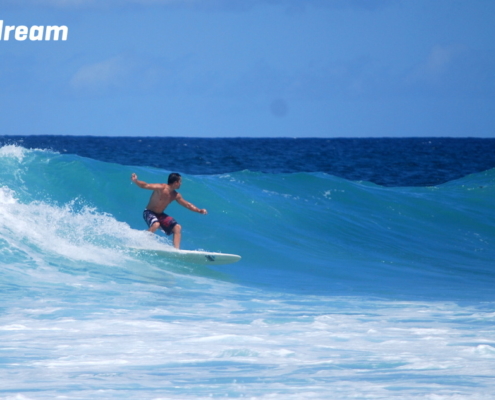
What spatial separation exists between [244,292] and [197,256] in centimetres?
124

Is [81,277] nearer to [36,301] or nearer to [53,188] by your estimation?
[36,301]

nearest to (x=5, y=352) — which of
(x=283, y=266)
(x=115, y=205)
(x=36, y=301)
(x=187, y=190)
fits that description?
(x=36, y=301)

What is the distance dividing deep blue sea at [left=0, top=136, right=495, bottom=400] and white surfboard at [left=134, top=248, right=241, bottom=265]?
0.11 meters

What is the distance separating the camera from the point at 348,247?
1193cm

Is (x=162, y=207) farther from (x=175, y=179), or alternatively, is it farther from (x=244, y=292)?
(x=244, y=292)

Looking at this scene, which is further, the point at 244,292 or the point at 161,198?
the point at 161,198

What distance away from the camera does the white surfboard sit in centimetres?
892

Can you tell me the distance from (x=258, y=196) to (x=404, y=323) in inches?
346

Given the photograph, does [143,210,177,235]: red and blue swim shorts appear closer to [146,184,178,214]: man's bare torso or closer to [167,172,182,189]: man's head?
[146,184,178,214]: man's bare torso

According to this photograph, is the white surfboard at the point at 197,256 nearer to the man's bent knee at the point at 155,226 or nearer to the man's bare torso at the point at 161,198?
the man's bent knee at the point at 155,226

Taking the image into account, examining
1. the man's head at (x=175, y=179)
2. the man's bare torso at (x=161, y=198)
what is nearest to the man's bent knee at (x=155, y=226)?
the man's bare torso at (x=161, y=198)

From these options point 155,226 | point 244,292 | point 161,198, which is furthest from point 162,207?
point 244,292

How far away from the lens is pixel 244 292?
7.95 meters

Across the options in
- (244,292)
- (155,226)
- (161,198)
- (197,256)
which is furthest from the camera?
(161,198)
